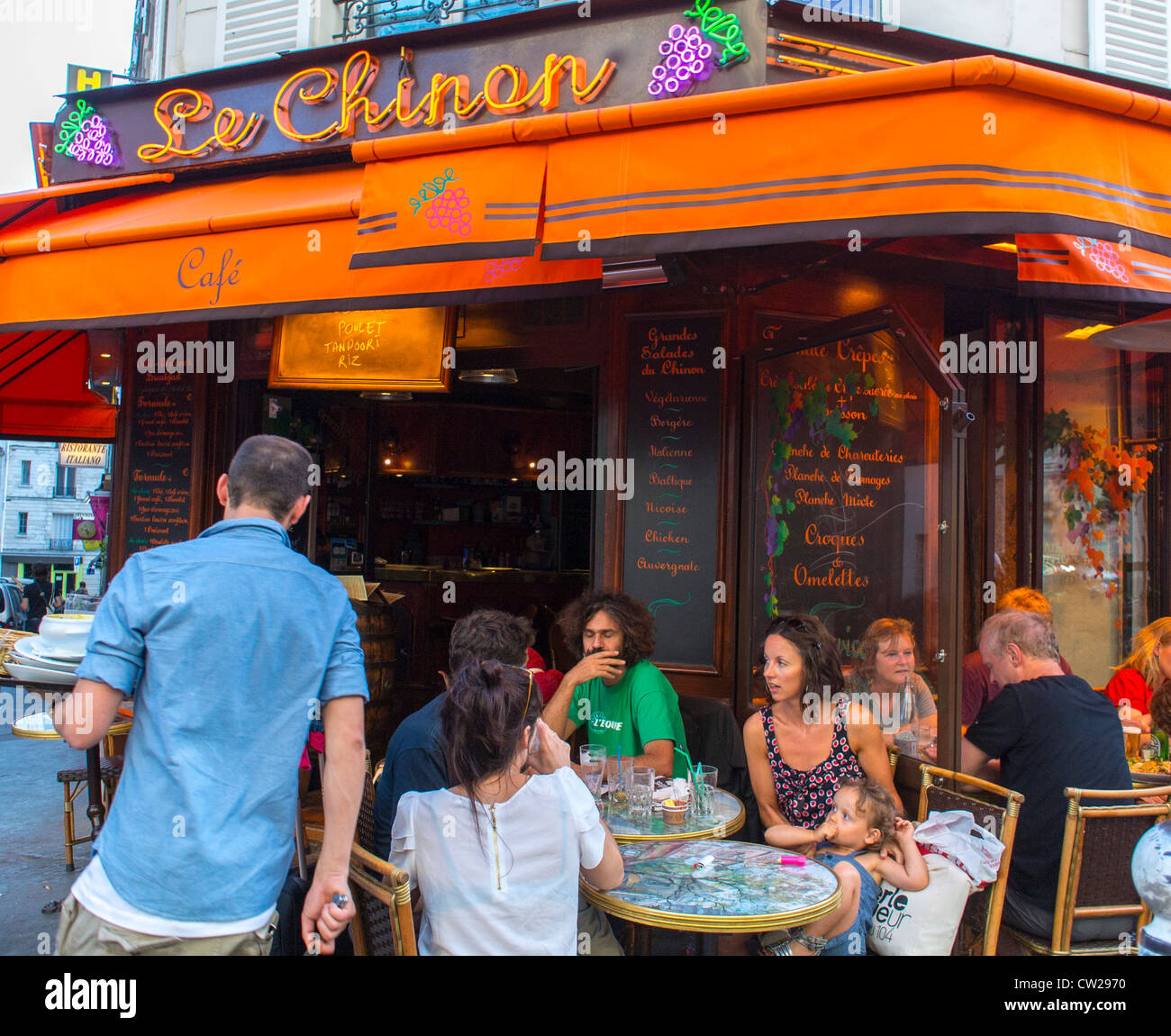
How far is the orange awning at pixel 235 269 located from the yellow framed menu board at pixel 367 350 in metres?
0.74

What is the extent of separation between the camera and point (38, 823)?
571 centimetres

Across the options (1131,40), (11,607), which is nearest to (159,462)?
(1131,40)

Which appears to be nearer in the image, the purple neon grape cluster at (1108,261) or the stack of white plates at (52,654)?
the purple neon grape cluster at (1108,261)

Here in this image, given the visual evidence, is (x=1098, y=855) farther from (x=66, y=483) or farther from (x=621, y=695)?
(x=66, y=483)

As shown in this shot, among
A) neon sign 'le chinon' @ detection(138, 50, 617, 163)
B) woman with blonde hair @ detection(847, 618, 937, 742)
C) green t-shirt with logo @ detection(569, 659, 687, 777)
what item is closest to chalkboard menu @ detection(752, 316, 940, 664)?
woman with blonde hair @ detection(847, 618, 937, 742)

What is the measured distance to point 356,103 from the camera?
5262mm

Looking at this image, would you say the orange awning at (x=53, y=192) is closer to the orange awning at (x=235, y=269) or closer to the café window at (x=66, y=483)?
the orange awning at (x=235, y=269)

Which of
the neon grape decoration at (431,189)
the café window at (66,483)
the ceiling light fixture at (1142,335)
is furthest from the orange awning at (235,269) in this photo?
the café window at (66,483)

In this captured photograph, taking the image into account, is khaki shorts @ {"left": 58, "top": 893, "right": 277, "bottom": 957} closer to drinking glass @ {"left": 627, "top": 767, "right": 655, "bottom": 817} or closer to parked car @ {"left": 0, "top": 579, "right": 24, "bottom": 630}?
drinking glass @ {"left": 627, "top": 767, "right": 655, "bottom": 817}

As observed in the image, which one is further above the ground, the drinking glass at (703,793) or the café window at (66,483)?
the café window at (66,483)

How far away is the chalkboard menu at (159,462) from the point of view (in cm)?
648
